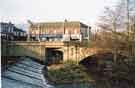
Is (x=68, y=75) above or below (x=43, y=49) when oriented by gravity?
below

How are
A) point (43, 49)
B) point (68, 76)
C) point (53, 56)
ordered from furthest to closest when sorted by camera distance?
point (53, 56), point (43, 49), point (68, 76)

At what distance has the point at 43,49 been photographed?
567 cm

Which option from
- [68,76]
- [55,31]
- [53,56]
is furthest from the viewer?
[55,31]

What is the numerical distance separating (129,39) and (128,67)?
0.32 meters

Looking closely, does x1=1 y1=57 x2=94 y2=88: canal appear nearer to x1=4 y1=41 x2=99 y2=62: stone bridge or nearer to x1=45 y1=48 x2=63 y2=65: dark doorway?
x1=4 y1=41 x2=99 y2=62: stone bridge

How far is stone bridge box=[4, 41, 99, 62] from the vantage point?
5.36 metres

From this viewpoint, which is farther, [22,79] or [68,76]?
[68,76]

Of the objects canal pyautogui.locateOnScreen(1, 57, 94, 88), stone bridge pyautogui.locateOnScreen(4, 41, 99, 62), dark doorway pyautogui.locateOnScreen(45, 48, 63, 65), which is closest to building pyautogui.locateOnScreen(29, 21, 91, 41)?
dark doorway pyautogui.locateOnScreen(45, 48, 63, 65)

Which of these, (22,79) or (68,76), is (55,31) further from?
(22,79)

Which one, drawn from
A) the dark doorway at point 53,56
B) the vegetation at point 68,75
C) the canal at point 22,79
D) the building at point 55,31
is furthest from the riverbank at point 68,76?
the building at point 55,31

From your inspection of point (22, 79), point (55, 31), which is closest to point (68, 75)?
point (22, 79)

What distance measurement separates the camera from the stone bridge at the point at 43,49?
17.6 ft

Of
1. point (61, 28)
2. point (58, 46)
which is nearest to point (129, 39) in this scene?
point (58, 46)

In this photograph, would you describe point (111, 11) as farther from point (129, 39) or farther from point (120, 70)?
point (120, 70)
